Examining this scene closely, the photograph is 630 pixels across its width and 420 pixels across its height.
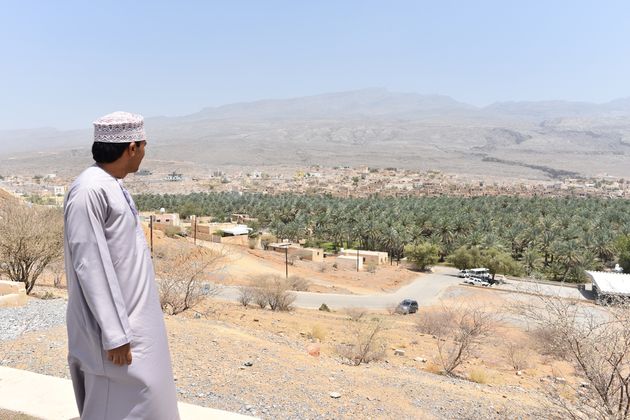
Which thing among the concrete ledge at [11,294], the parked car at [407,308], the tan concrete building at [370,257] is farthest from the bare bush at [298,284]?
the concrete ledge at [11,294]

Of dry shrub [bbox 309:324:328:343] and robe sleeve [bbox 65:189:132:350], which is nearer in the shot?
robe sleeve [bbox 65:189:132:350]

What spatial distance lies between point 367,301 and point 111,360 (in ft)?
97.2

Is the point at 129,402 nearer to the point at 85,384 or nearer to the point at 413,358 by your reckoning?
the point at 85,384

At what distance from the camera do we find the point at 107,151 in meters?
2.85

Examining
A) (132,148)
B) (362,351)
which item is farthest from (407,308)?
(132,148)

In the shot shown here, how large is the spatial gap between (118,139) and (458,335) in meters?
17.0

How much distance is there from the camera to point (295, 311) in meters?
23.6

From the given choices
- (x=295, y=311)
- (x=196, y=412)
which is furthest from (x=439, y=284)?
(x=196, y=412)

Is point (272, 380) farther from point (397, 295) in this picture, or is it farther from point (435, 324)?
point (397, 295)

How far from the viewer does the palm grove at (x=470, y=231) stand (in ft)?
141

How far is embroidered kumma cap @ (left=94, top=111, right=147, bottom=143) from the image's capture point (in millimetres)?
2830

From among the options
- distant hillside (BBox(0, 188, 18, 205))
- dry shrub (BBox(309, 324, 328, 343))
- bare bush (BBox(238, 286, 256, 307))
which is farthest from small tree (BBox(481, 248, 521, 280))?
distant hillside (BBox(0, 188, 18, 205))

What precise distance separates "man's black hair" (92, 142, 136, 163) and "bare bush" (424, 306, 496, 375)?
40.6 feet

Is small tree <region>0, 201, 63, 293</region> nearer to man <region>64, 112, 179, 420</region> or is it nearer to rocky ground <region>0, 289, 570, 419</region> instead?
rocky ground <region>0, 289, 570, 419</region>
